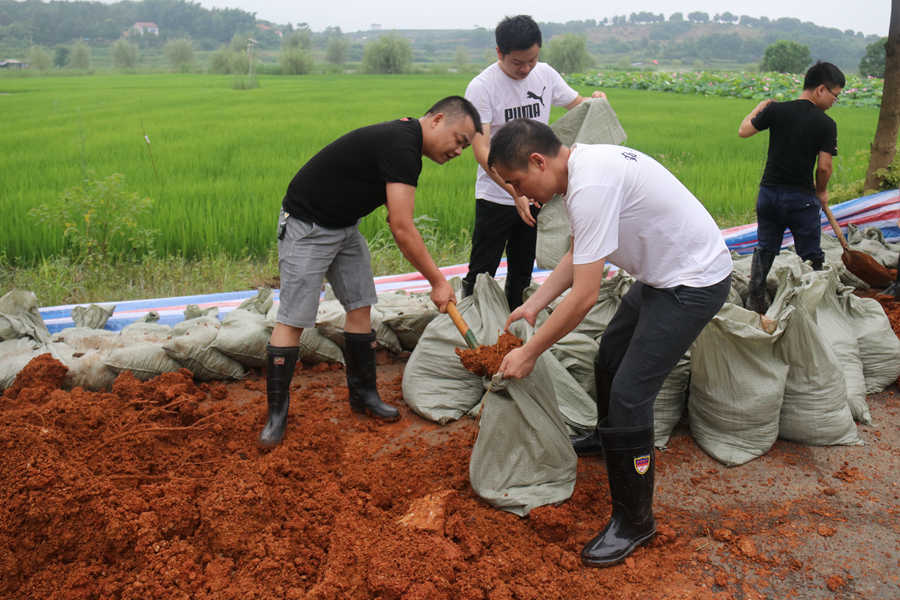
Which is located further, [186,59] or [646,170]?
[186,59]

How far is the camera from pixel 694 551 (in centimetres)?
236

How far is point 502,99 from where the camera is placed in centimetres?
370

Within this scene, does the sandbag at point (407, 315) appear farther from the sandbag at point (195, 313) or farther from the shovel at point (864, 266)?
the shovel at point (864, 266)

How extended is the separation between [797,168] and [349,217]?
2.80 m

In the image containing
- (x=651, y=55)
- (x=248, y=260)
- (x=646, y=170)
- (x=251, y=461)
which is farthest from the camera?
(x=651, y=55)

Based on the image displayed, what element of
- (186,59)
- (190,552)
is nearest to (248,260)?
(190,552)

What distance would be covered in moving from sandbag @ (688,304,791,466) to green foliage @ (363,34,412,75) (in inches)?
1660

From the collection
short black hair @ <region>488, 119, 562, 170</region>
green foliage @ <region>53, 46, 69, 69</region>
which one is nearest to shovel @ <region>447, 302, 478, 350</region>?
short black hair @ <region>488, 119, 562, 170</region>

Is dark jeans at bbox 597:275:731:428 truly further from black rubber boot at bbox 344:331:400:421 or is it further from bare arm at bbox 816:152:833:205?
bare arm at bbox 816:152:833:205

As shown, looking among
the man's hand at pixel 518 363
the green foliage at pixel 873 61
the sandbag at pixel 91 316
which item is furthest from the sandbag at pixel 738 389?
the green foliage at pixel 873 61

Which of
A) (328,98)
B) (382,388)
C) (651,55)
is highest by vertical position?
(651,55)

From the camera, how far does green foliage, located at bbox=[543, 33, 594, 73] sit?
50469 mm

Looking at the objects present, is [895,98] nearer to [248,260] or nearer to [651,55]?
[248,260]

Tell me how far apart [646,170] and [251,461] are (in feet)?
6.18
